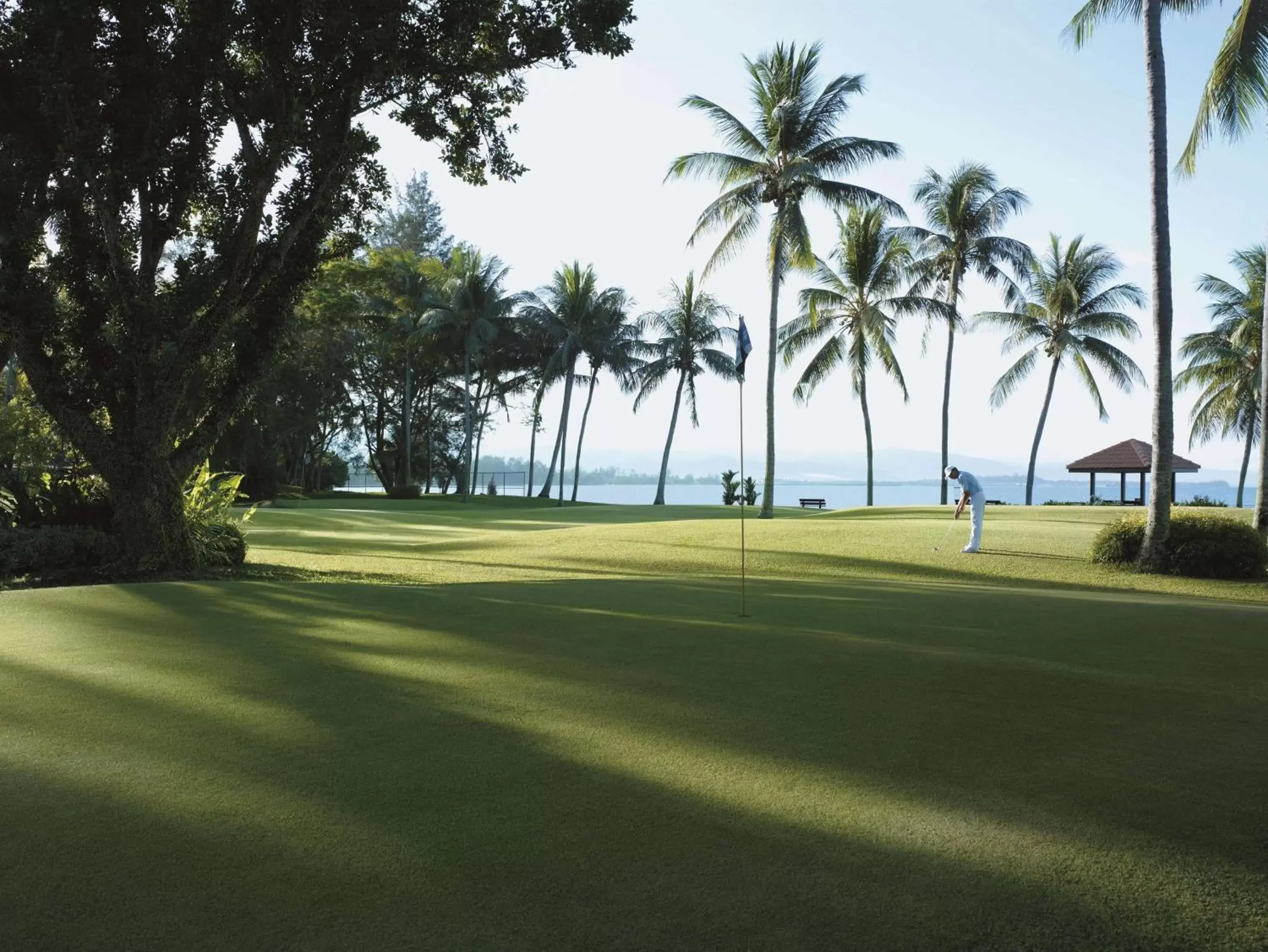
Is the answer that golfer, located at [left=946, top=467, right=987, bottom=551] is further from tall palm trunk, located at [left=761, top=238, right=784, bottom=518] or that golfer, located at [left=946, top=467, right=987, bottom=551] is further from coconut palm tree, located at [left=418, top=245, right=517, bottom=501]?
coconut palm tree, located at [left=418, top=245, right=517, bottom=501]

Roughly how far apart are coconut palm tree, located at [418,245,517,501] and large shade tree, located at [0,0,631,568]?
105 ft

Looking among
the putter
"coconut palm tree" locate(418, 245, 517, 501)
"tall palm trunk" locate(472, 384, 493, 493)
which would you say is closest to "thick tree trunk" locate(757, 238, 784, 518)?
the putter

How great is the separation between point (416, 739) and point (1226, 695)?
15.3 feet

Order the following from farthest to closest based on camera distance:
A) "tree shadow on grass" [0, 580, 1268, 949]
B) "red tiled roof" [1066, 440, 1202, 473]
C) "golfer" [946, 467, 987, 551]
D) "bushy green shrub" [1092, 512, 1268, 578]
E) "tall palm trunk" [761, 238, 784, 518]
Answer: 1. "red tiled roof" [1066, 440, 1202, 473]
2. "tall palm trunk" [761, 238, 784, 518]
3. "golfer" [946, 467, 987, 551]
4. "bushy green shrub" [1092, 512, 1268, 578]
5. "tree shadow on grass" [0, 580, 1268, 949]

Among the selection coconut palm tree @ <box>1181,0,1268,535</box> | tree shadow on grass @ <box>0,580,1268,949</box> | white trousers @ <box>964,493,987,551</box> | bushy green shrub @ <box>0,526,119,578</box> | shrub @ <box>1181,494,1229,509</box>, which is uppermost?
coconut palm tree @ <box>1181,0,1268,535</box>

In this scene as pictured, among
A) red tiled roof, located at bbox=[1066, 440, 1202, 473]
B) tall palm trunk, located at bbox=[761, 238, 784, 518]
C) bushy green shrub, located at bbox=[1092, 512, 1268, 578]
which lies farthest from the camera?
red tiled roof, located at bbox=[1066, 440, 1202, 473]

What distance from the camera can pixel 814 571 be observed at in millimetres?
15984

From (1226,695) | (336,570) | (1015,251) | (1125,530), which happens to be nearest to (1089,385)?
(1015,251)

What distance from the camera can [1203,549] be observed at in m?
14.9

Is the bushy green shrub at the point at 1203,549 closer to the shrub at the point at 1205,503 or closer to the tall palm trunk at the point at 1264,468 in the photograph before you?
the tall palm trunk at the point at 1264,468

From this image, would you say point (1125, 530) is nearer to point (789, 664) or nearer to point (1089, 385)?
point (789, 664)

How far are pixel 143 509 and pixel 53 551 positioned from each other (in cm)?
126

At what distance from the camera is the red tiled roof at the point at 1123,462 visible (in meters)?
38.1

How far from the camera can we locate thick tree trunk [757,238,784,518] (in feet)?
91.3
